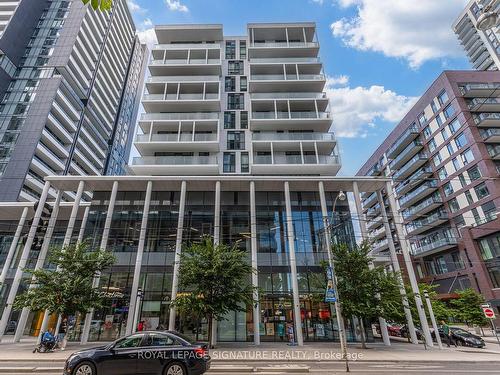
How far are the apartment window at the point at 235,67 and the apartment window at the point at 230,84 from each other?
4.22 feet

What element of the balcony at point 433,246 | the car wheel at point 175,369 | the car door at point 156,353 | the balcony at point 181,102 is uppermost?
the balcony at point 181,102

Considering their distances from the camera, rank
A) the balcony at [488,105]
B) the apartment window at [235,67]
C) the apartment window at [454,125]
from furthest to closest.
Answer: the apartment window at [454,125], the balcony at [488,105], the apartment window at [235,67]

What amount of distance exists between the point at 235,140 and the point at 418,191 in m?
42.9

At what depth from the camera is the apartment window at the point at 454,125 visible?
47.9 meters

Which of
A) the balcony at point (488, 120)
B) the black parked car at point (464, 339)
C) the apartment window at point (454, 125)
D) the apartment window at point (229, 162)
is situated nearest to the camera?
the black parked car at point (464, 339)

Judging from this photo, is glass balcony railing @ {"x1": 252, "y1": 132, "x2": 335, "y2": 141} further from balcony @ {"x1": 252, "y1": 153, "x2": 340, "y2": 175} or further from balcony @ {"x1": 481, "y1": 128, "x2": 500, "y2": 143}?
balcony @ {"x1": 481, "y1": 128, "x2": 500, "y2": 143}

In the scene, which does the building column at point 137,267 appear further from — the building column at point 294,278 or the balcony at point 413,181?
the balcony at point 413,181

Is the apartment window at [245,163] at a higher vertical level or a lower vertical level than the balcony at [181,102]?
lower

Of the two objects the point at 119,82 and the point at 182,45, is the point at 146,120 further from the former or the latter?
the point at 119,82

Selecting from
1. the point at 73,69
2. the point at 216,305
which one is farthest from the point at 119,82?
the point at 216,305

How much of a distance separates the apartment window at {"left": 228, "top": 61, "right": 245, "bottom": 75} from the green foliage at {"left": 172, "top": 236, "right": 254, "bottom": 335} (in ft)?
95.7

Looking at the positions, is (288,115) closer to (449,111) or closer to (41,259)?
(41,259)

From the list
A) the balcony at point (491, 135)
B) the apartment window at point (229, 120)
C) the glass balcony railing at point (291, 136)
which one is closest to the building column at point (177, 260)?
the glass balcony railing at point (291, 136)

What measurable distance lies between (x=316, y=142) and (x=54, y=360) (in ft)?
97.1
